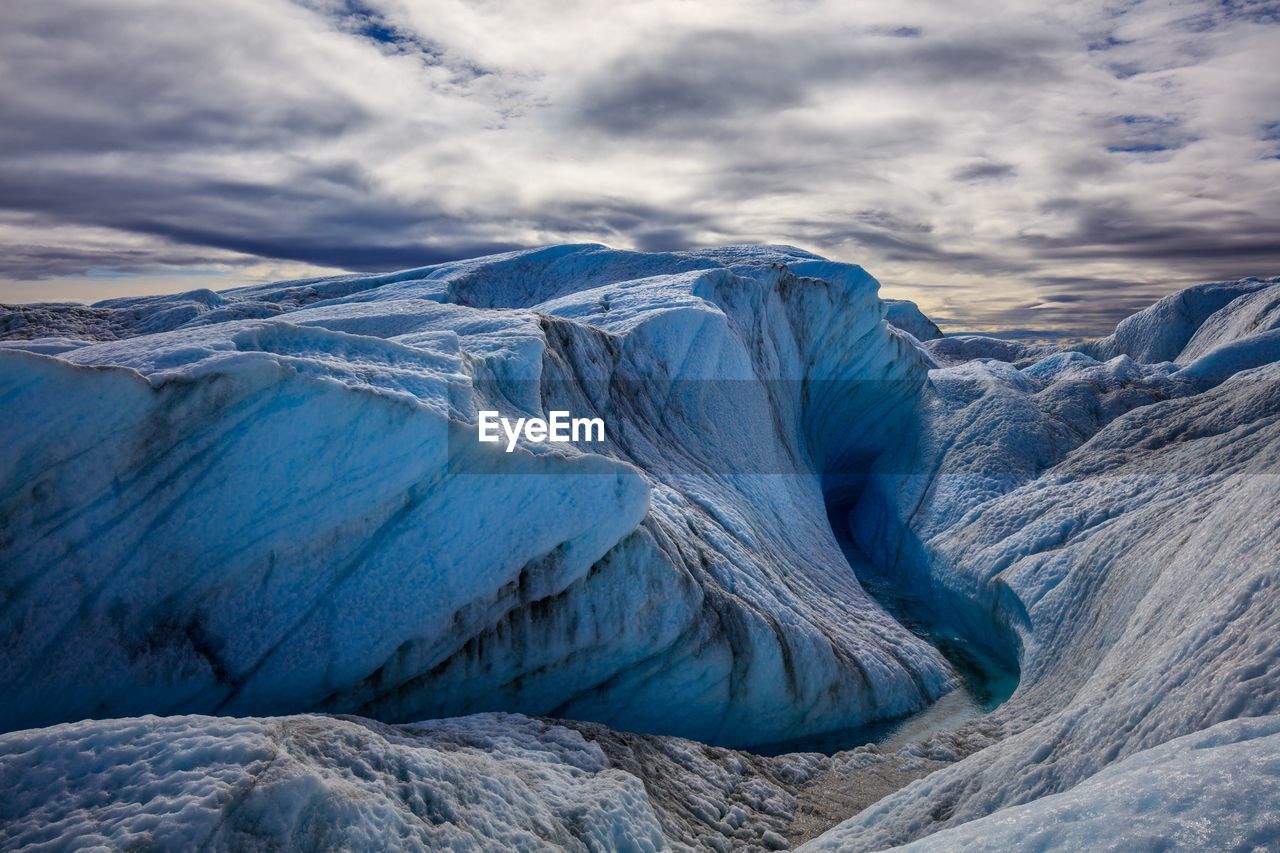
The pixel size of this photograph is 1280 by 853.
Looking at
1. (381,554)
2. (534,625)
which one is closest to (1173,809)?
(534,625)

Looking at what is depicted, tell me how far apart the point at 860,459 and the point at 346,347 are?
39.7 ft

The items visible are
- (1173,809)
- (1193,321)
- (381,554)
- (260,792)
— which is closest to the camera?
(1173,809)

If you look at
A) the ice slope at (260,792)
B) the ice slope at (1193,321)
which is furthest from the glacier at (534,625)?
the ice slope at (1193,321)

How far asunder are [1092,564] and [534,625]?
19.5 ft

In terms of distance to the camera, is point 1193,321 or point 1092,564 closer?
point 1092,564

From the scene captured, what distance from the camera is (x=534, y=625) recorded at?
6020 millimetres

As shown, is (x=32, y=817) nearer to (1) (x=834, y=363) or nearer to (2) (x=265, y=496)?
(2) (x=265, y=496)

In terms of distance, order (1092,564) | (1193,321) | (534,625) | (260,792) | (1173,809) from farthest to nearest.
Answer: (1193,321)
(1092,564)
(534,625)
(260,792)
(1173,809)

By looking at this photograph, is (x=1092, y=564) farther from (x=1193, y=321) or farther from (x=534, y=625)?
(x=1193, y=321)

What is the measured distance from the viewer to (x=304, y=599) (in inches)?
206

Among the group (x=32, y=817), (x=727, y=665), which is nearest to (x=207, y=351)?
(x=32, y=817)

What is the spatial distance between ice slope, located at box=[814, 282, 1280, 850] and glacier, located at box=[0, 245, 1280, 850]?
38 millimetres

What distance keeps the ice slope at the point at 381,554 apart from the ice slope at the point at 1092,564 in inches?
71.8

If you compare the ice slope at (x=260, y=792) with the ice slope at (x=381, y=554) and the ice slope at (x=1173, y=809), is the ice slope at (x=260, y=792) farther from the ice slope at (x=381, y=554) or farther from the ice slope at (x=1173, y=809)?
the ice slope at (x=1173, y=809)
